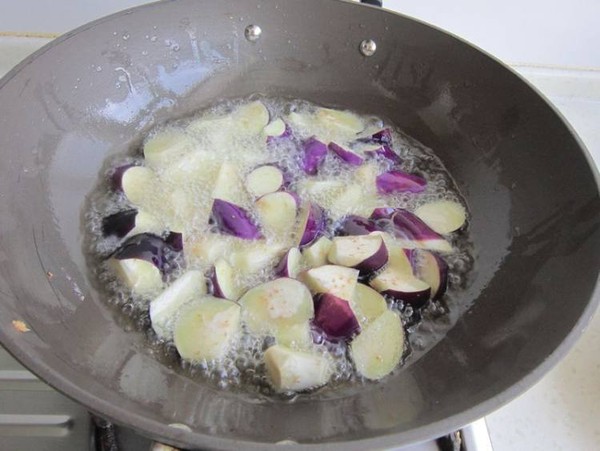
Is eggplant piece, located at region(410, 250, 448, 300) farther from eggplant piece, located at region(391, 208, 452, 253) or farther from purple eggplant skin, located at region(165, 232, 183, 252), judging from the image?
purple eggplant skin, located at region(165, 232, 183, 252)

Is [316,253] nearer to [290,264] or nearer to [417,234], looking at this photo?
[290,264]

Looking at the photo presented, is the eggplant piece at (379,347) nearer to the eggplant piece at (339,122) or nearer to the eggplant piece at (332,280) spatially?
the eggplant piece at (332,280)

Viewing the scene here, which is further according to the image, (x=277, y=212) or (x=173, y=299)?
(x=277, y=212)

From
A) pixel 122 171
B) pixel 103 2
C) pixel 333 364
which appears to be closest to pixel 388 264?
pixel 333 364

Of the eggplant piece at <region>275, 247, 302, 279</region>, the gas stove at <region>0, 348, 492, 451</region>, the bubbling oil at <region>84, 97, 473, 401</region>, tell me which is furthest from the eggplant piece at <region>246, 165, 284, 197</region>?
the gas stove at <region>0, 348, 492, 451</region>

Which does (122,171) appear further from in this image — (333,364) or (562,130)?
(562,130)

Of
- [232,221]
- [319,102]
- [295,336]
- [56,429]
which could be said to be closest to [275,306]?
[295,336]
